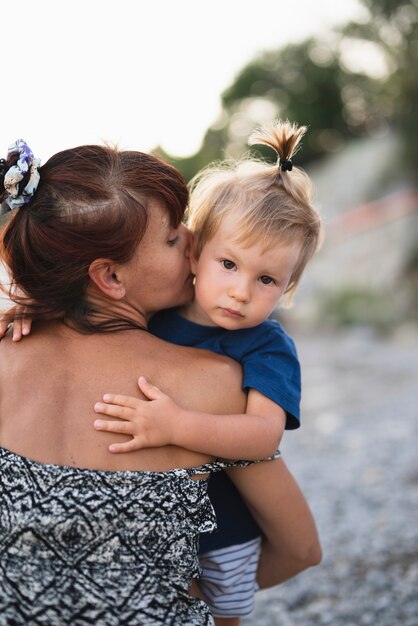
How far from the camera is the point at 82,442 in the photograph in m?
1.88

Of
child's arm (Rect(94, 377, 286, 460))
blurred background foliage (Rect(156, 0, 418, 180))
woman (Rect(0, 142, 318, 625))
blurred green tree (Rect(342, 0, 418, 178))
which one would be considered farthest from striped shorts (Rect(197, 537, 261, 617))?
blurred background foliage (Rect(156, 0, 418, 180))

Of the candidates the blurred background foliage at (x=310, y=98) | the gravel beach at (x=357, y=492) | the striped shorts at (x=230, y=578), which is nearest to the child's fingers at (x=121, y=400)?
the striped shorts at (x=230, y=578)

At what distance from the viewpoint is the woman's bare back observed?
1875mm

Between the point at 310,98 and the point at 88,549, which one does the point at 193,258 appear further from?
the point at 310,98

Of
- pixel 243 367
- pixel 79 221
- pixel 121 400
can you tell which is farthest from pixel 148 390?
pixel 79 221

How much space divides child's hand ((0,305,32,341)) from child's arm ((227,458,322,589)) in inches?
29.2

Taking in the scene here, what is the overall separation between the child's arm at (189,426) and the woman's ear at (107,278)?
315 mm

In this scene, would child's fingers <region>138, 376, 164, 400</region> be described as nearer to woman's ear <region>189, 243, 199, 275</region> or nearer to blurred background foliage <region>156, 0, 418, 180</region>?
woman's ear <region>189, 243, 199, 275</region>

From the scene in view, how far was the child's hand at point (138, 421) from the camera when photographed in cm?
190

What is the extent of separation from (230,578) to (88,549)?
2.83ft

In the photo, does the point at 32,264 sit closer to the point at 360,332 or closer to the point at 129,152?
the point at 129,152

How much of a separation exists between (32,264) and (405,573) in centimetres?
309

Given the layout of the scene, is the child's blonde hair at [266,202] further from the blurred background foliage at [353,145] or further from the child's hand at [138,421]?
the blurred background foliage at [353,145]

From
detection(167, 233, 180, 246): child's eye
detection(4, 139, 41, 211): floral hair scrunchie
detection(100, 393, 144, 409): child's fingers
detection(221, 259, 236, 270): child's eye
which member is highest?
detection(4, 139, 41, 211): floral hair scrunchie
